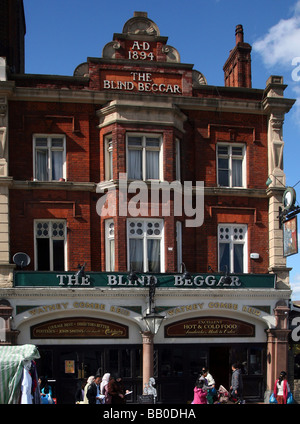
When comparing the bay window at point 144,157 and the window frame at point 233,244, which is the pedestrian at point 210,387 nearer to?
the window frame at point 233,244

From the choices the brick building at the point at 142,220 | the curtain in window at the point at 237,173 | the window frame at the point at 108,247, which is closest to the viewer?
the brick building at the point at 142,220

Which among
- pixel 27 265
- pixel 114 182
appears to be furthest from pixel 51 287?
pixel 114 182

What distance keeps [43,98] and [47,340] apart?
880cm

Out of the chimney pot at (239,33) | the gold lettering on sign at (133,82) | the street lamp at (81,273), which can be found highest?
the chimney pot at (239,33)

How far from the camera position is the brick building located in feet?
67.3

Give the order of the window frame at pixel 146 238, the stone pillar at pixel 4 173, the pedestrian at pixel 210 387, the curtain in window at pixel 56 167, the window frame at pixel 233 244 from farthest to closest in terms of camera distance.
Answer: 1. the window frame at pixel 233 244
2. the curtain in window at pixel 56 167
3. the window frame at pixel 146 238
4. the stone pillar at pixel 4 173
5. the pedestrian at pixel 210 387

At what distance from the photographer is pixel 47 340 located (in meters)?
20.3

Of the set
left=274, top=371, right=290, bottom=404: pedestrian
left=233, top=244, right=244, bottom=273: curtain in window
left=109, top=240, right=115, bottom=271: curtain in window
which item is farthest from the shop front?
left=274, top=371, right=290, bottom=404: pedestrian

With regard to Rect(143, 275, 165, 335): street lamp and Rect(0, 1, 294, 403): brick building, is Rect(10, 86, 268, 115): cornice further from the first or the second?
Rect(143, 275, 165, 335): street lamp

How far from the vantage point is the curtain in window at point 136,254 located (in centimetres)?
2134

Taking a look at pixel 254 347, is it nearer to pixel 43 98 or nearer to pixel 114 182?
pixel 114 182

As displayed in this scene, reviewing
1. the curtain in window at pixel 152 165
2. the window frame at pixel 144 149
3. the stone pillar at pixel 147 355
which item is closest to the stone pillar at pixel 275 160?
the window frame at pixel 144 149

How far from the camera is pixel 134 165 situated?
2175 centimetres

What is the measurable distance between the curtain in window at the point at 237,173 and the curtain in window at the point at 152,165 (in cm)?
328
